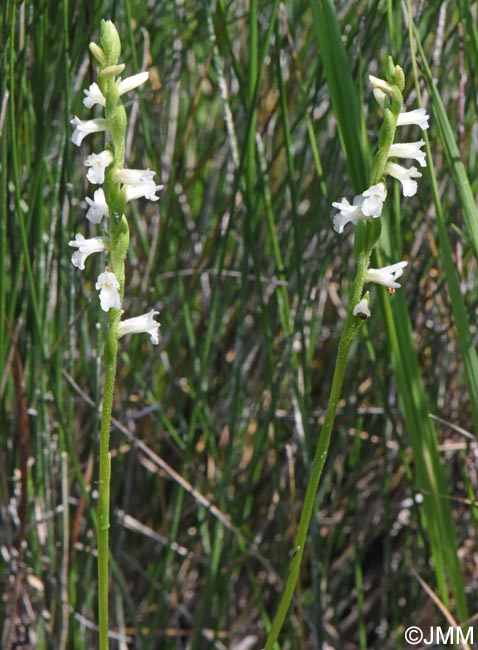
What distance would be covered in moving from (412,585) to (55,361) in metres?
0.77

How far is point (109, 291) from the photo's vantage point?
2.40ft

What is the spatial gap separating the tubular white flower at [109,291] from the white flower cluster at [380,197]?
199mm

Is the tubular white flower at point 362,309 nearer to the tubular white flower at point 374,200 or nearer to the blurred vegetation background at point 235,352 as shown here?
the tubular white flower at point 374,200

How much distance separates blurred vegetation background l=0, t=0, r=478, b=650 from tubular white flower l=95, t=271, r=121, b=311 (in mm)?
390

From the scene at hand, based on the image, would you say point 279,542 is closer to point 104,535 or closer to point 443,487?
point 443,487

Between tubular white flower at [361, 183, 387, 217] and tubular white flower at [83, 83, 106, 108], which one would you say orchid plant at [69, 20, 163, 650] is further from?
tubular white flower at [361, 183, 387, 217]

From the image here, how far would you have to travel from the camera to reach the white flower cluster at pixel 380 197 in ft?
2.40

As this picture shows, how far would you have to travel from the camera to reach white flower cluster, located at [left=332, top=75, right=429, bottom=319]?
2.40 feet

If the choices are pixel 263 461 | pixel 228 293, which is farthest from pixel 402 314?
pixel 263 461

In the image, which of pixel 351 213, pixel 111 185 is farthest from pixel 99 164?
pixel 351 213

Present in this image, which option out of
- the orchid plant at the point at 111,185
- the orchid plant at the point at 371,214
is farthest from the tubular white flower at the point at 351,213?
the orchid plant at the point at 111,185

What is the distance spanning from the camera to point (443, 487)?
3.56 ft

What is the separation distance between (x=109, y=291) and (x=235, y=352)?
2.66 ft

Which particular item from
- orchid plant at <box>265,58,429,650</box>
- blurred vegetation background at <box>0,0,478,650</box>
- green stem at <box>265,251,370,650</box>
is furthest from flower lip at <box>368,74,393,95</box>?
blurred vegetation background at <box>0,0,478,650</box>
